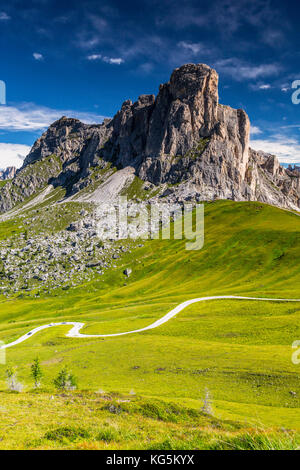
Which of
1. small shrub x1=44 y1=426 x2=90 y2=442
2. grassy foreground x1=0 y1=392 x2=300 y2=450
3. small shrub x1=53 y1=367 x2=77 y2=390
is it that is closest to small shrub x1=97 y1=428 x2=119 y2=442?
grassy foreground x1=0 y1=392 x2=300 y2=450

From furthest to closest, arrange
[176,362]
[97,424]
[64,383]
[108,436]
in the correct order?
[176,362] → [64,383] → [97,424] → [108,436]

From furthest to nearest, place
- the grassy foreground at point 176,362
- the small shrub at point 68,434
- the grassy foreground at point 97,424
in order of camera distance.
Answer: the grassy foreground at point 176,362, the small shrub at point 68,434, the grassy foreground at point 97,424

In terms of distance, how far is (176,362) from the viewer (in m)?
46.6

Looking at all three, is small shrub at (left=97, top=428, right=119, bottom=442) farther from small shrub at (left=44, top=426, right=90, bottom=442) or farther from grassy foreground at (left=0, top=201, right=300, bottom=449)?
small shrub at (left=44, top=426, right=90, bottom=442)

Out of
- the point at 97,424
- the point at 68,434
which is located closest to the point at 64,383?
the point at 97,424

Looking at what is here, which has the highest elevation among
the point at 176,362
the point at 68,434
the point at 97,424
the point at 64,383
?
the point at 68,434

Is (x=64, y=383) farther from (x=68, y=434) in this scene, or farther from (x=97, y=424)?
(x=68, y=434)

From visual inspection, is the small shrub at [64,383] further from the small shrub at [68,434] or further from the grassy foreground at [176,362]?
the small shrub at [68,434]

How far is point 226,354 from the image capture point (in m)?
47.0

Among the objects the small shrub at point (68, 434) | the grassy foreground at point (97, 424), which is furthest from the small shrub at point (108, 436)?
the small shrub at point (68, 434)

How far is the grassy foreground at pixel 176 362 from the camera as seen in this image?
1592 centimetres

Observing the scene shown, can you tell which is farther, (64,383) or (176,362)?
(176,362)

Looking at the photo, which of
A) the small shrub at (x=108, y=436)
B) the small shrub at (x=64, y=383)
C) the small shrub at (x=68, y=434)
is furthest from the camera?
the small shrub at (x=64, y=383)
